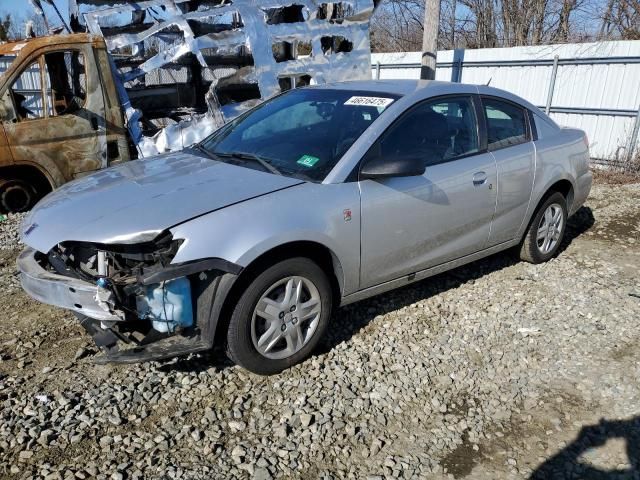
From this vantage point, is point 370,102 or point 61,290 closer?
point 61,290

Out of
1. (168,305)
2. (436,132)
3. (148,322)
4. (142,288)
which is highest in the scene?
(436,132)

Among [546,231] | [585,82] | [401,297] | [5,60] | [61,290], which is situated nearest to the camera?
[61,290]

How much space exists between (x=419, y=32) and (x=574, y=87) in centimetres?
1233

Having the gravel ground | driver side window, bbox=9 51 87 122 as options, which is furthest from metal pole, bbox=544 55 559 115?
driver side window, bbox=9 51 87 122

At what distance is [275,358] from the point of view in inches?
127

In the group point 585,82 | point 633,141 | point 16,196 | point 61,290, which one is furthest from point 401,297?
point 585,82

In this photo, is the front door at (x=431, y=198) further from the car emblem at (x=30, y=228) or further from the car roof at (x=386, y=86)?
the car emblem at (x=30, y=228)

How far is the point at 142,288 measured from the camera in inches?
108

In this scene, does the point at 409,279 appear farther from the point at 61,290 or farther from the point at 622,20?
the point at 622,20

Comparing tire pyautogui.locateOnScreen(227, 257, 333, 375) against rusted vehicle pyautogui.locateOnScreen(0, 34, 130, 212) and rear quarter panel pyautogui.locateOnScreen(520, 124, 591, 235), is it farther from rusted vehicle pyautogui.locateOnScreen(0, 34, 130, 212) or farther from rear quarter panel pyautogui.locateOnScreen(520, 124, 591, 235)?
rusted vehicle pyautogui.locateOnScreen(0, 34, 130, 212)

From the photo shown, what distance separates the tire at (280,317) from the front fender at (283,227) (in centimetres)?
17

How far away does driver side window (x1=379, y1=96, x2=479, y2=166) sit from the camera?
3.61m

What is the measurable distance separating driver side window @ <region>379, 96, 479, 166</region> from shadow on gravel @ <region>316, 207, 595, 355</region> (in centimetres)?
118

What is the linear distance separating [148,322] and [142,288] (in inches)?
10.2
